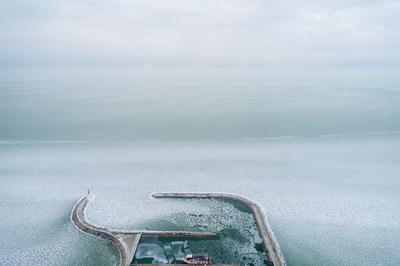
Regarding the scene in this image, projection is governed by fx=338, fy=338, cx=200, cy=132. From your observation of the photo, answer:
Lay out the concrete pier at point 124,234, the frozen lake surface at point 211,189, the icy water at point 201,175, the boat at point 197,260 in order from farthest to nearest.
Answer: the icy water at point 201,175 < the frozen lake surface at point 211,189 < the concrete pier at point 124,234 < the boat at point 197,260

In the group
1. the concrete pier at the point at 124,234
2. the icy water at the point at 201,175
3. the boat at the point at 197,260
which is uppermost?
the icy water at the point at 201,175

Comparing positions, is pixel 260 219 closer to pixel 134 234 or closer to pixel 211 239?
pixel 211 239

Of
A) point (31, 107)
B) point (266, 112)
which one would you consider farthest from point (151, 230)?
point (31, 107)

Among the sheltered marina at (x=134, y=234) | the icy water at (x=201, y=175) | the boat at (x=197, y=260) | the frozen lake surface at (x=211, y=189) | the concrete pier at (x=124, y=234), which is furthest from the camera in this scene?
the icy water at (x=201, y=175)

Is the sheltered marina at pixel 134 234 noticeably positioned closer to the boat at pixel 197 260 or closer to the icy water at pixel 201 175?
the icy water at pixel 201 175

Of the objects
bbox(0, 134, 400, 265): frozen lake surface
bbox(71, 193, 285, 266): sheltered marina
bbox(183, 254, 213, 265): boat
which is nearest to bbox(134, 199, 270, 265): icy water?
bbox(71, 193, 285, 266): sheltered marina

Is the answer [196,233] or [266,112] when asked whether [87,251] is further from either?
[266,112]

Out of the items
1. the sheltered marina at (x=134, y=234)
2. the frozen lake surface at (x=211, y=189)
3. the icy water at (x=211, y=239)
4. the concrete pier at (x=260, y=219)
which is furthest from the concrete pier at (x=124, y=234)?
the concrete pier at (x=260, y=219)

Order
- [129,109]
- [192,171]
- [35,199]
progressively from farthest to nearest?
1. [129,109]
2. [192,171]
3. [35,199]
